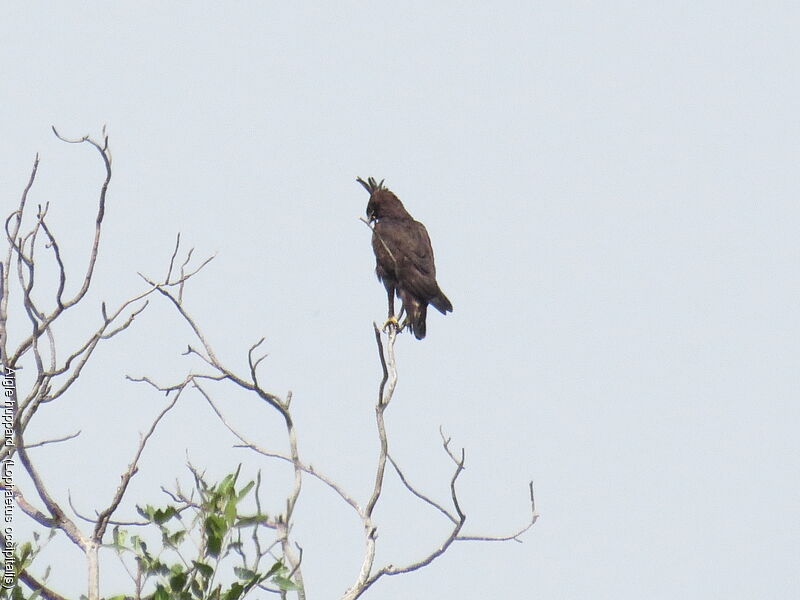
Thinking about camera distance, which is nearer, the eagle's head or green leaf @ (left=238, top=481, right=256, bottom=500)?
green leaf @ (left=238, top=481, right=256, bottom=500)

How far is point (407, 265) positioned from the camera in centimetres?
963

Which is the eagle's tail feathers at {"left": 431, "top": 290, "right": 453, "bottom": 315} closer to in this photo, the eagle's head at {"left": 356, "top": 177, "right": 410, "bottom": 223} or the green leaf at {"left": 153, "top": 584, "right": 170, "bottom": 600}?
the eagle's head at {"left": 356, "top": 177, "right": 410, "bottom": 223}

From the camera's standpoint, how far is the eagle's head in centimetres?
1030

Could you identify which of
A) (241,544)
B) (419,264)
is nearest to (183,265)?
(241,544)

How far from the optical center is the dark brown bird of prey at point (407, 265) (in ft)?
31.3

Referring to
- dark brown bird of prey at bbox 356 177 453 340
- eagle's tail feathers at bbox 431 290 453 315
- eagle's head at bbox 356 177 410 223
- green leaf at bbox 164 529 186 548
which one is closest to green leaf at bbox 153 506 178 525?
green leaf at bbox 164 529 186 548

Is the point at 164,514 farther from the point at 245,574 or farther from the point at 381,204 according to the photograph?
the point at 381,204

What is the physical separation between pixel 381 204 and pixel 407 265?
978 mm

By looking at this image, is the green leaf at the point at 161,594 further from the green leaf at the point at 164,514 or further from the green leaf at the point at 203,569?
the green leaf at the point at 164,514

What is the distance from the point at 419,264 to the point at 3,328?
5708 mm

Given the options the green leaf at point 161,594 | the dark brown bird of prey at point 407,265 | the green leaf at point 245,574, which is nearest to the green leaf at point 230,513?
the green leaf at point 245,574

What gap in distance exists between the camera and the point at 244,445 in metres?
5.62

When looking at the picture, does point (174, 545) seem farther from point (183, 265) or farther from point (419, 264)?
point (419, 264)

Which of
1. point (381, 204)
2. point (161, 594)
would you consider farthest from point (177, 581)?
point (381, 204)
